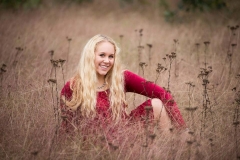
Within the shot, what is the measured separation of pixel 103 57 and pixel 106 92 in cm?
40

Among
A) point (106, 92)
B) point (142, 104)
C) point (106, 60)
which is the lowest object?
point (142, 104)

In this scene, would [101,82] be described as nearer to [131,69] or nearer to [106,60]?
[106,60]

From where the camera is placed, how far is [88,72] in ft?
9.83

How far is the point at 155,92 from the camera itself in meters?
3.02

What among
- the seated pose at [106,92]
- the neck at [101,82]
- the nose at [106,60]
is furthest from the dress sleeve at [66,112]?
the nose at [106,60]

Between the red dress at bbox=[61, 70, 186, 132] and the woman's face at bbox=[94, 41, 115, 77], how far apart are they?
0.81ft

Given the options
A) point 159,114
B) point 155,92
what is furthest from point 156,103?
point 155,92

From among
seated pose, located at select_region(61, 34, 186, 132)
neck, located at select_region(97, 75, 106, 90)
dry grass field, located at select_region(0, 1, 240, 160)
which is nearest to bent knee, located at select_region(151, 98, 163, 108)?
seated pose, located at select_region(61, 34, 186, 132)

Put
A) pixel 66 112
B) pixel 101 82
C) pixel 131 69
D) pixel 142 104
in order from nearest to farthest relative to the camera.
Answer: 1. pixel 66 112
2. pixel 142 104
3. pixel 101 82
4. pixel 131 69

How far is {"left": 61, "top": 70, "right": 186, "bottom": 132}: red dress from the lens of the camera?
2758 mm

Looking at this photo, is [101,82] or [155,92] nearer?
[155,92]

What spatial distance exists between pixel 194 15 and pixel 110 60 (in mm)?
5302

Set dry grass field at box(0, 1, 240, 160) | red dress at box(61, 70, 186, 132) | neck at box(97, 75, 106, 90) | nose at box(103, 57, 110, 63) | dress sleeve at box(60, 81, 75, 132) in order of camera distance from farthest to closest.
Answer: neck at box(97, 75, 106, 90)
nose at box(103, 57, 110, 63)
red dress at box(61, 70, 186, 132)
dress sleeve at box(60, 81, 75, 132)
dry grass field at box(0, 1, 240, 160)

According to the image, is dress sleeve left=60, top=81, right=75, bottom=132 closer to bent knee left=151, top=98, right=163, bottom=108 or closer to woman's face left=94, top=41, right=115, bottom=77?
woman's face left=94, top=41, right=115, bottom=77
